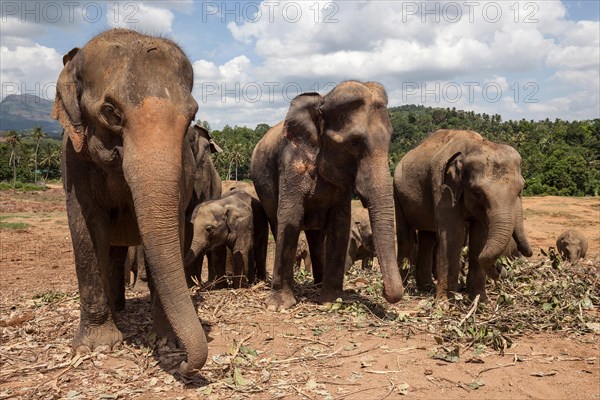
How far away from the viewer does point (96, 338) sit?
5.23 meters

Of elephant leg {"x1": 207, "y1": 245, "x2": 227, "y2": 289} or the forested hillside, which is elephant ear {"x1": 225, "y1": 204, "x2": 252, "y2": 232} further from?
the forested hillside

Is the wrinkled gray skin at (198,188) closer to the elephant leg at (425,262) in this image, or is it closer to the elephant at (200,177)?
the elephant at (200,177)

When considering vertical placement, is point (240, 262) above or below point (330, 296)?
above

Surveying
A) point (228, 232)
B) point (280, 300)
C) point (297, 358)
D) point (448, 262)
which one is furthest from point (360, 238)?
point (297, 358)

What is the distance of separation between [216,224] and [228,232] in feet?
0.80

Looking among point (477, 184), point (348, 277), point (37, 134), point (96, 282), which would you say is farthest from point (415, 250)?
point (37, 134)

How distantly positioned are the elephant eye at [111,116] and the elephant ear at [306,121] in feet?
9.37

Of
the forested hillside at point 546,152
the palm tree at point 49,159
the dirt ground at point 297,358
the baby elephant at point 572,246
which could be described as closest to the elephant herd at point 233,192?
the dirt ground at point 297,358

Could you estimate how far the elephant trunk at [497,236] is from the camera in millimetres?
6473

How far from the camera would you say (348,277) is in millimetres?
9688

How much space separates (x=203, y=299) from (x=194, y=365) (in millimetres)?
3316

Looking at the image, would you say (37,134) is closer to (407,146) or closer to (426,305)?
(407,146)

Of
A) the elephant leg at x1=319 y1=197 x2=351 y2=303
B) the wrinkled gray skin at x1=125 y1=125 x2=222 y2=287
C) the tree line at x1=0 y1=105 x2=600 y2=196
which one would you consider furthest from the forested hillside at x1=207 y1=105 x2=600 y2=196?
the wrinkled gray skin at x1=125 y1=125 x2=222 y2=287

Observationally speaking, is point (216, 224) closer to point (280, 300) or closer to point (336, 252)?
point (280, 300)
